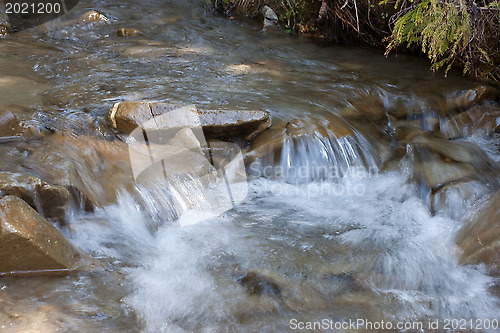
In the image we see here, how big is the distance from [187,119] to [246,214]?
110cm

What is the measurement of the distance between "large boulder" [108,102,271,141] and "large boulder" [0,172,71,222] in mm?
1232

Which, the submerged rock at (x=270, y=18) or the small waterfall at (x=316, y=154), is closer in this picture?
the small waterfall at (x=316, y=154)

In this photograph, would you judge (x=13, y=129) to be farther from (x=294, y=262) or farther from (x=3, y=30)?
(x=3, y=30)

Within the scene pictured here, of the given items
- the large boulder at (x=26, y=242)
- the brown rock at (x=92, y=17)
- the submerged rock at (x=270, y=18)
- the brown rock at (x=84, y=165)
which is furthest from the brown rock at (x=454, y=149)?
the brown rock at (x=92, y=17)

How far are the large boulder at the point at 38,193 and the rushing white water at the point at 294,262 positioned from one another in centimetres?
21

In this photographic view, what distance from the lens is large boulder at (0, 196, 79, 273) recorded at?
279cm

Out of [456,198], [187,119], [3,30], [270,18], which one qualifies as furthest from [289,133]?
[3,30]

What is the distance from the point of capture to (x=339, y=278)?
10.8ft

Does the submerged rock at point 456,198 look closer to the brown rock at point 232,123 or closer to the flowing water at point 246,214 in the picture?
the flowing water at point 246,214

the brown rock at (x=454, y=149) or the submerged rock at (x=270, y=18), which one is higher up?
the submerged rock at (x=270, y=18)

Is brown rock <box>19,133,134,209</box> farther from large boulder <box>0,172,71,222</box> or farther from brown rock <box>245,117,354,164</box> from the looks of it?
brown rock <box>245,117,354,164</box>

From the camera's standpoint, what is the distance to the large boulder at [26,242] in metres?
2.79

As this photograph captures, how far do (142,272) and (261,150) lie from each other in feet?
6.35

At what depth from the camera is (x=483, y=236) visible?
351cm
